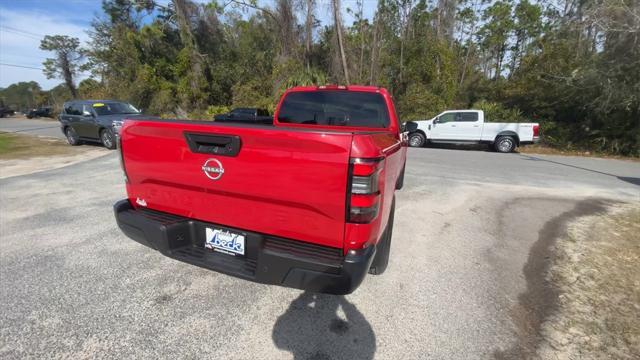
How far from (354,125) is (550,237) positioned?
3.20 metres

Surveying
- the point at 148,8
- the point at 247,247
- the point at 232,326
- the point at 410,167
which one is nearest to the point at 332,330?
the point at 232,326

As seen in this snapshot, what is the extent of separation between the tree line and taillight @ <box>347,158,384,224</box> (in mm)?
13478

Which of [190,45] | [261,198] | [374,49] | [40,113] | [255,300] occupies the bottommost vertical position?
[255,300]

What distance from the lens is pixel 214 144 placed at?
2.00 meters

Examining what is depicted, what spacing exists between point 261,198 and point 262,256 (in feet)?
1.30

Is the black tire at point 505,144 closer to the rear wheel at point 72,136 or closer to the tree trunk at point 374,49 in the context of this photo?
the tree trunk at point 374,49

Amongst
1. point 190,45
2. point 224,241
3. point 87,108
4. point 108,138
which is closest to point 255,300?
point 224,241

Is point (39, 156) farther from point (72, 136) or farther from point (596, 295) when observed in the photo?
point (596, 295)

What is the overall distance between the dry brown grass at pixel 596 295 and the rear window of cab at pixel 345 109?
2.61 m

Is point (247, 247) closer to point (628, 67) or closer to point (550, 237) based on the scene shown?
point (550, 237)

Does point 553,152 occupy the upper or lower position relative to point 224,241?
upper

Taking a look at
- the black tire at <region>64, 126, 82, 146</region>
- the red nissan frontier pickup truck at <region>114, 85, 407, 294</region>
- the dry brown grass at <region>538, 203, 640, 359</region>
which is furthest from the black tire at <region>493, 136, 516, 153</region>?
the black tire at <region>64, 126, 82, 146</region>

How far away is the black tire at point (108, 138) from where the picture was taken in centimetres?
955

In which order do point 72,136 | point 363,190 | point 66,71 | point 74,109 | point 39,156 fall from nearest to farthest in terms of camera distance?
point 363,190 → point 39,156 → point 74,109 → point 72,136 → point 66,71
